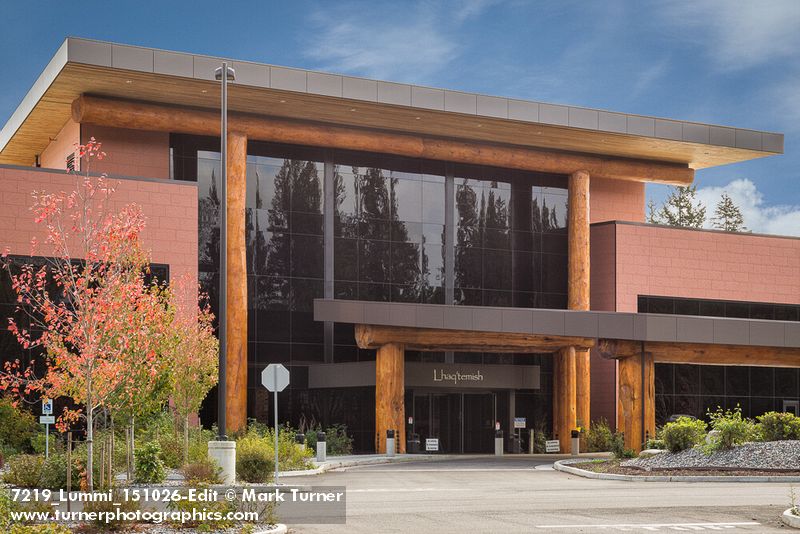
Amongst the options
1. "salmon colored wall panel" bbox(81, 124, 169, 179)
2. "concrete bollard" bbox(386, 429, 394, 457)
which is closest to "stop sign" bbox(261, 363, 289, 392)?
"concrete bollard" bbox(386, 429, 394, 457)

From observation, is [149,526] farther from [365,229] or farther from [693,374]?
[693,374]

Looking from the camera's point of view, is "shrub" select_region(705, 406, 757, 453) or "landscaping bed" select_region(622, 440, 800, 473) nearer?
"landscaping bed" select_region(622, 440, 800, 473)

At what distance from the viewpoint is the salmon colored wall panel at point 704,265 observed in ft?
163

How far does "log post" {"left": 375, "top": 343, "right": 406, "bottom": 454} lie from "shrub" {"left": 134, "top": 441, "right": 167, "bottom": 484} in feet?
51.0

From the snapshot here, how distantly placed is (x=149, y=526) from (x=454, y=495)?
9485 mm

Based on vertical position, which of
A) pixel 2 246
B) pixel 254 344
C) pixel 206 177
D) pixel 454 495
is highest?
pixel 206 177

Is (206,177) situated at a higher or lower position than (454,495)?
higher

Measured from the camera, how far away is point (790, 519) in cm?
1727

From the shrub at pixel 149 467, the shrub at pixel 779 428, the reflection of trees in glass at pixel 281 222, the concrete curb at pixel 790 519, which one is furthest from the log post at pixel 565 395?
the concrete curb at pixel 790 519

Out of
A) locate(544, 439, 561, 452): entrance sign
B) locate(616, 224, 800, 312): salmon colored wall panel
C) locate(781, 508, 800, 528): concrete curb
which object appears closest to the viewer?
locate(781, 508, 800, 528): concrete curb

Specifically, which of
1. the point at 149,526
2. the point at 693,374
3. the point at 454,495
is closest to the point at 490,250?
the point at 693,374

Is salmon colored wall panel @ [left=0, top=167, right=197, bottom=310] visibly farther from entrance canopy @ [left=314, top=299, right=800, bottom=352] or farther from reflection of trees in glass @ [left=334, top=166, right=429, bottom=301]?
reflection of trees in glass @ [left=334, top=166, right=429, bottom=301]

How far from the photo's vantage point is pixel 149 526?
15.0 meters

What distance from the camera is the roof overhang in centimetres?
3728
